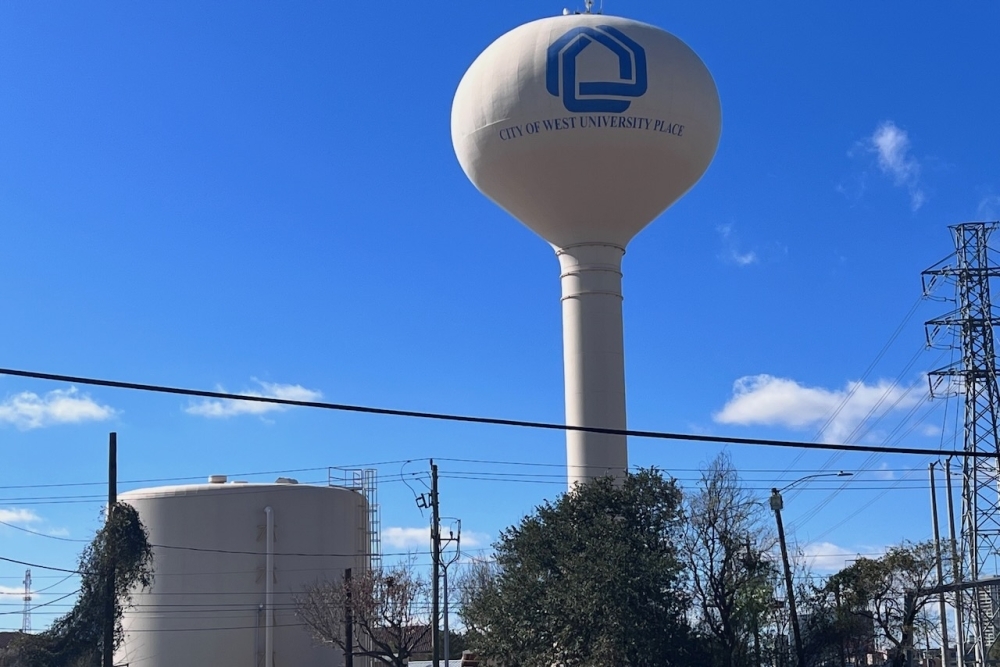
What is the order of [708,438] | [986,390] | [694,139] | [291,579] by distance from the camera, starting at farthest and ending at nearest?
[291,579] → [986,390] → [694,139] → [708,438]

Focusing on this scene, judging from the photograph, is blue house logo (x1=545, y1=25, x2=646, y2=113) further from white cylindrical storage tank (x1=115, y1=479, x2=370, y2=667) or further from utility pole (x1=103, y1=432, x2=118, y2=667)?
white cylindrical storage tank (x1=115, y1=479, x2=370, y2=667)

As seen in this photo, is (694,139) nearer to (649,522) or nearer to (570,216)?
(570,216)

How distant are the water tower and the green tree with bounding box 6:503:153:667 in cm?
1167

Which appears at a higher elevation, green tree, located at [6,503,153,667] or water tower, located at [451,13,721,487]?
water tower, located at [451,13,721,487]

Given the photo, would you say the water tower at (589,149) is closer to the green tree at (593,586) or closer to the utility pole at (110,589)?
the green tree at (593,586)

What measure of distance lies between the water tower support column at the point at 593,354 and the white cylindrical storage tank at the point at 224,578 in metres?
16.0

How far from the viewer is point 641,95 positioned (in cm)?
3111

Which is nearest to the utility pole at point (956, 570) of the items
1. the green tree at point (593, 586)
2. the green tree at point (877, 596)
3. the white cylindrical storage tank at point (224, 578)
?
the green tree at point (877, 596)

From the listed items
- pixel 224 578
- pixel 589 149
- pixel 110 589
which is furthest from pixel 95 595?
pixel 589 149

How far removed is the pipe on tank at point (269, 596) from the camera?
44250mm

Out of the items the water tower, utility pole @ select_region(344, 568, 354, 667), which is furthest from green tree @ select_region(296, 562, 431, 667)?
the water tower

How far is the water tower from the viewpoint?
31.0 metres

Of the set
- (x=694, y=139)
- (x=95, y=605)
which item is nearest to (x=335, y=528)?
(x=95, y=605)

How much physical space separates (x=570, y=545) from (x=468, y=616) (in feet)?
Result: 11.7
